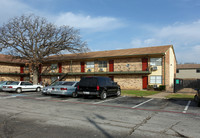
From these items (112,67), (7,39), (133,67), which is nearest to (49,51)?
(7,39)

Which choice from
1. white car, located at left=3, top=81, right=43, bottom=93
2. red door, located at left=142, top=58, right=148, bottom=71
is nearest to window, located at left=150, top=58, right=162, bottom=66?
red door, located at left=142, top=58, right=148, bottom=71

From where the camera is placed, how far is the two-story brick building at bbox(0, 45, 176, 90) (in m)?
25.5

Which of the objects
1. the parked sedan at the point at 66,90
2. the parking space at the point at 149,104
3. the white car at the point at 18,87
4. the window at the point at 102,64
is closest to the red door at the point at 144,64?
the window at the point at 102,64

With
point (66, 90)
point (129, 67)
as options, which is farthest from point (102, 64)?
point (66, 90)

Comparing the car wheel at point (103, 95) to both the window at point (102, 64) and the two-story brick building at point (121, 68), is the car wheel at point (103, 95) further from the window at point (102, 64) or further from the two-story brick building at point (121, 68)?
the window at point (102, 64)

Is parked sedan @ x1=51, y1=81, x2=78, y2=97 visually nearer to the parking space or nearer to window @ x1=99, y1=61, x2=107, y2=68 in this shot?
the parking space

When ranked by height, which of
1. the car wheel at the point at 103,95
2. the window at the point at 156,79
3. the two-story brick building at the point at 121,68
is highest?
the two-story brick building at the point at 121,68

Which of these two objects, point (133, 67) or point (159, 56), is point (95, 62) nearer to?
point (133, 67)

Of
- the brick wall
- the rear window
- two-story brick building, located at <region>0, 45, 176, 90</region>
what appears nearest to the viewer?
the rear window

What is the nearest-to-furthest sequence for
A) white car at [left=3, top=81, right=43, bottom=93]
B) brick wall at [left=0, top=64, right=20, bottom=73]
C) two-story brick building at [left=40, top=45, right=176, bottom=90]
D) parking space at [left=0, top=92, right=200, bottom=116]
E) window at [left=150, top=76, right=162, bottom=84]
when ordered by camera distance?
parking space at [left=0, top=92, right=200, bottom=116] < white car at [left=3, top=81, right=43, bottom=93] < window at [left=150, top=76, right=162, bottom=84] < two-story brick building at [left=40, top=45, right=176, bottom=90] < brick wall at [left=0, top=64, right=20, bottom=73]

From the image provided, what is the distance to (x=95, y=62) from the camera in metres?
30.4

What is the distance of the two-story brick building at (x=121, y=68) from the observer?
2545cm

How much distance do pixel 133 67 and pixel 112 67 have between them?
11.3ft

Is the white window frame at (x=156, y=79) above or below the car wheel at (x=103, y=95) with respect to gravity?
above
